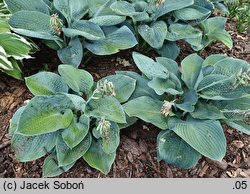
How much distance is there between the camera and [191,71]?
8.21 ft

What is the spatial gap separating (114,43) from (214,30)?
2.55 feet

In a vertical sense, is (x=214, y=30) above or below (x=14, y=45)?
below

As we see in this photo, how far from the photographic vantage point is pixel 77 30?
2.50 meters

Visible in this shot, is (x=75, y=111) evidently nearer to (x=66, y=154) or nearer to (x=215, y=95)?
(x=66, y=154)

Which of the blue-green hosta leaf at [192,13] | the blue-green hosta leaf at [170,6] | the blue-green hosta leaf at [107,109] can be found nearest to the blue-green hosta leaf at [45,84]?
the blue-green hosta leaf at [107,109]

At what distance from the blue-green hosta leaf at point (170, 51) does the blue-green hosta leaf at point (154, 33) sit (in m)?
0.16

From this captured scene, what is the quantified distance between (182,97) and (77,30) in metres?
0.78

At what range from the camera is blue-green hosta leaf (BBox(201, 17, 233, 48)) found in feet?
9.36

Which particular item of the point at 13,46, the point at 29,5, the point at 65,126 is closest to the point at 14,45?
the point at 13,46

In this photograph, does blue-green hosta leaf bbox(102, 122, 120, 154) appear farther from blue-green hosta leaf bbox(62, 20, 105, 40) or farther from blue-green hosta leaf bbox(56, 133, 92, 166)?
blue-green hosta leaf bbox(62, 20, 105, 40)

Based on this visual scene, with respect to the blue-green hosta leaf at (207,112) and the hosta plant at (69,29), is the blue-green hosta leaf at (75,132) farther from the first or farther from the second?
the blue-green hosta leaf at (207,112)

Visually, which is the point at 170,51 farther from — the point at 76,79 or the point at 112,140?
the point at 112,140

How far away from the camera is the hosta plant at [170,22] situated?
2674 mm

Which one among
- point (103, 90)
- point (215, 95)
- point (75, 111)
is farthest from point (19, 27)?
point (215, 95)
